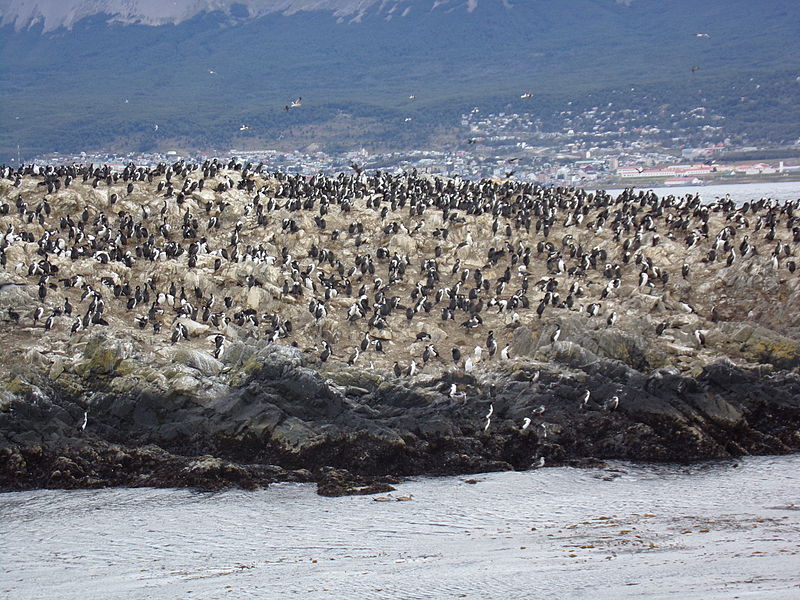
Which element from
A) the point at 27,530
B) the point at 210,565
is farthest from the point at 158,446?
the point at 210,565

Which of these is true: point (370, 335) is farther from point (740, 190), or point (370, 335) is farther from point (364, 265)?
point (740, 190)

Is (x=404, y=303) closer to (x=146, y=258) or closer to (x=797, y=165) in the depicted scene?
(x=146, y=258)

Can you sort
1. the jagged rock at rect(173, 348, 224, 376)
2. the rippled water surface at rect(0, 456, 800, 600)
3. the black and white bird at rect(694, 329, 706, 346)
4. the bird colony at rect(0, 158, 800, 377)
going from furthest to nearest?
the bird colony at rect(0, 158, 800, 377)
the black and white bird at rect(694, 329, 706, 346)
the jagged rock at rect(173, 348, 224, 376)
the rippled water surface at rect(0, 456, 800, 600)

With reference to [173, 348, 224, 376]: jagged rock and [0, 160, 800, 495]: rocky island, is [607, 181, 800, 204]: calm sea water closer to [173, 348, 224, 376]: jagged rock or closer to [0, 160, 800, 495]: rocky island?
[0, 160, 800, 495]: rocky island

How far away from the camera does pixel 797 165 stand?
106000mm

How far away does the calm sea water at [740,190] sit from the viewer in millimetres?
77062

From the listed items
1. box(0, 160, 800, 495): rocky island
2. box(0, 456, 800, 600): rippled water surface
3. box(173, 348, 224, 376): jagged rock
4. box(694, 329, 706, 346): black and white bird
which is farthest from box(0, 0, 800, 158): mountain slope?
box(0, 456, 800, 600): rippled water surface

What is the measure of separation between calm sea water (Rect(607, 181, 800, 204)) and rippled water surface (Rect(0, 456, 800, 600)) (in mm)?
57168

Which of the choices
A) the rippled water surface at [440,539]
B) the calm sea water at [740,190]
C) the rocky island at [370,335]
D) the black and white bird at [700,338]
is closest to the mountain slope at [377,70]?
the calm sea water at [740,190]

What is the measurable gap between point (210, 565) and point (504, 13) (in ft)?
629

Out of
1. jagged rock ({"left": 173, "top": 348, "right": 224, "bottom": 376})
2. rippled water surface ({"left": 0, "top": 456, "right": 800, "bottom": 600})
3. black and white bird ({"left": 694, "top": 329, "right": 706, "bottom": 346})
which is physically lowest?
rippled water surface ({"left": 0, "top": 456, "right": 800, "bottom": 600})

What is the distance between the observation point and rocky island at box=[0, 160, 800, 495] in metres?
24.5

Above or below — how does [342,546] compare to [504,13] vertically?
below

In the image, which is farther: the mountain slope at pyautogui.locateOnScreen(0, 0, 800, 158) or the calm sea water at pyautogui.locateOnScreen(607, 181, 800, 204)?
the mountain slope at pyautogui.locateOnScreen(0, 0, 800, 158)
